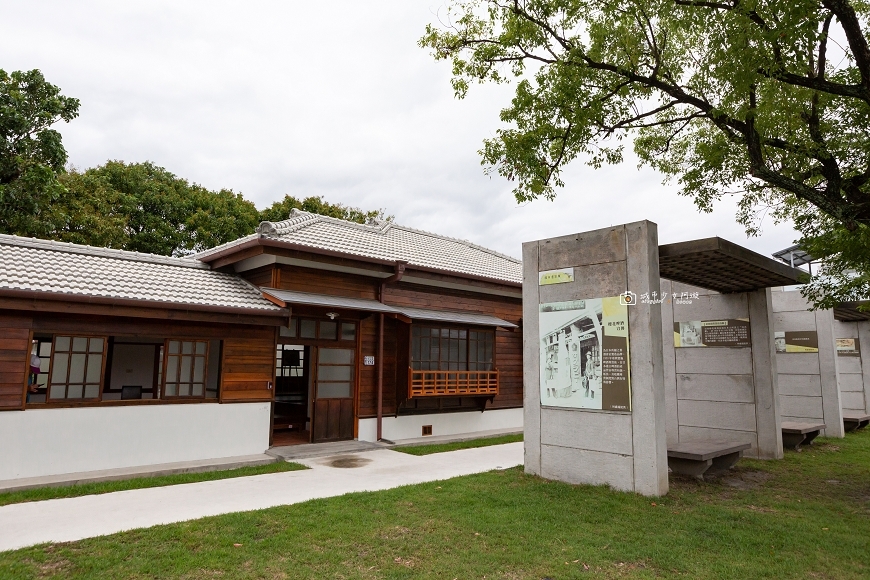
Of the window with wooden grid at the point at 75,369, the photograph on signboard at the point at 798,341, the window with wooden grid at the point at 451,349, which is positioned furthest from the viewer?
the photograph on signboard at the point at 798,341

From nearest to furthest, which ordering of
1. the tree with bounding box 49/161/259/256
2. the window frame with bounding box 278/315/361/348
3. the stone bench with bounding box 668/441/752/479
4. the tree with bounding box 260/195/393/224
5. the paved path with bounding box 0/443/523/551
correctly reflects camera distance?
the paved path with bounding box 0/443/523/551 < the stone bench with bounding box 668/441/752/479 < the window frame with bounding box 278/315/361/348 < the tree with bounding box 49/161/259/256 < the tree with bounding box 260/195/393/224

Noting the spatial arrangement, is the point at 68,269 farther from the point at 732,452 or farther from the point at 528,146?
the point at 732,452

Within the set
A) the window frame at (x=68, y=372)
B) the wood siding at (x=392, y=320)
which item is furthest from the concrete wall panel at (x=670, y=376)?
the window frame at (x=68, y=372)

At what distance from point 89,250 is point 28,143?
5646 mm

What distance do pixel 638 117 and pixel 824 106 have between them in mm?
2363

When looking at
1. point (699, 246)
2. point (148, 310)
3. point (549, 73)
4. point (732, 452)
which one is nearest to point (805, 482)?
point (732, 452)

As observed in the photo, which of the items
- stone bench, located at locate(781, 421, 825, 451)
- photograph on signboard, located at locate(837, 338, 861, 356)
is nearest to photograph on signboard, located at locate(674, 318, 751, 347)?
stone bench, located at locate(781, 421, 825, 451)

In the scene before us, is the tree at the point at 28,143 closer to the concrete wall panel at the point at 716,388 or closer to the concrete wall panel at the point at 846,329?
the concrete wall panel at the point at 716,388

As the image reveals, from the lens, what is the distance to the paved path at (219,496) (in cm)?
530

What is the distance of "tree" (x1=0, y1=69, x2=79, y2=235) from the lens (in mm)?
12336

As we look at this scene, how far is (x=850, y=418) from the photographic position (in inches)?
508

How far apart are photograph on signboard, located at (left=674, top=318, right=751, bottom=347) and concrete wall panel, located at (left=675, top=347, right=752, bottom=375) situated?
11cm

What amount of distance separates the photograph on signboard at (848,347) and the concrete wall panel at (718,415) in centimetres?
874

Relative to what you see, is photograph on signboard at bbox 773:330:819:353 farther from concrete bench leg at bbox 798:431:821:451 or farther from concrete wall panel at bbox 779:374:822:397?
concrete bench leg at bbox 798:431:821:451
